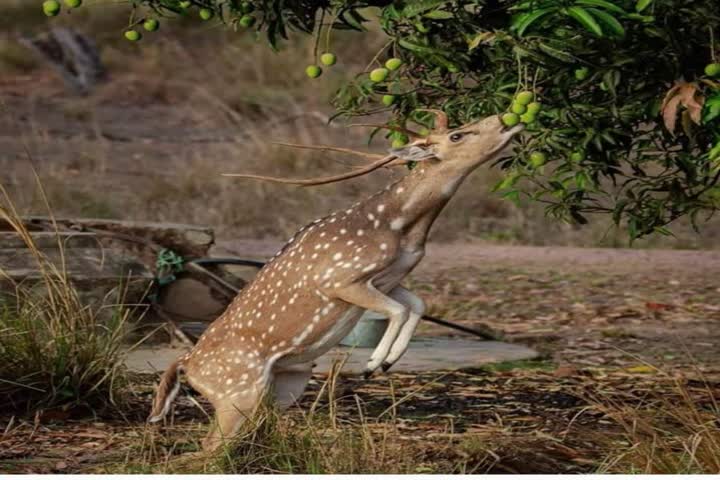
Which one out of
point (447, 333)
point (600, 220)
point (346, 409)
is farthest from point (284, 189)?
point (346, 409)

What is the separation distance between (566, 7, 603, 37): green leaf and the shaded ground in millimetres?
1423

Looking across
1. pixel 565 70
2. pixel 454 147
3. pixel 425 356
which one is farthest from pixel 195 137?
pixel 565 70

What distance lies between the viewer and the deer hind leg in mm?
5320

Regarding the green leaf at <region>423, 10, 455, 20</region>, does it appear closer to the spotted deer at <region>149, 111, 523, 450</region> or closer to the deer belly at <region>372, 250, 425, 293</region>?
the spotted deer at <region>149, 111, 523, 450</region>

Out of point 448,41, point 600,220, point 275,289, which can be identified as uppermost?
point 448,41

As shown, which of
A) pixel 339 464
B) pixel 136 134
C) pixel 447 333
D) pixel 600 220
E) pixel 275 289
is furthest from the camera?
pixel 136 134

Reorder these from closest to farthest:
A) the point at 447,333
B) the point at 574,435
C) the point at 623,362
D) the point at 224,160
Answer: the point at 574,435
the point at 623,362
the point at 447,333
the point at 224,160

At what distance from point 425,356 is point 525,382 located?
2.64ft

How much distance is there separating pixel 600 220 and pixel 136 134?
6855 mm

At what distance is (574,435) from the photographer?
591cm

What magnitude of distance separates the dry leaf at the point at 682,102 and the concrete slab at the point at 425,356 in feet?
9.61

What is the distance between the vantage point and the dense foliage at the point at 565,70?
4391 millimetres

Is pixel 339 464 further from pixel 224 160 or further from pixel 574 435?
pixel 224 160

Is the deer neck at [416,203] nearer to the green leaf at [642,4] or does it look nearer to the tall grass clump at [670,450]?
the tall grass clump at [670,450]
